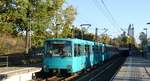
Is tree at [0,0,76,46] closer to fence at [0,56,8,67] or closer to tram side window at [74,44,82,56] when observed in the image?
fence at [0,56,8,67]

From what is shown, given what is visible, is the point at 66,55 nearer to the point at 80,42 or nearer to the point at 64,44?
the point at 64,44

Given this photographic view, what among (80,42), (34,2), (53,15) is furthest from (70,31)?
(80,42)

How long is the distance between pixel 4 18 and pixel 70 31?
44.4 ft

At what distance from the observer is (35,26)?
51156 mm

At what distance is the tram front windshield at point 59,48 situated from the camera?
93.9ft

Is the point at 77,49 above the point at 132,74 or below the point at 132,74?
above

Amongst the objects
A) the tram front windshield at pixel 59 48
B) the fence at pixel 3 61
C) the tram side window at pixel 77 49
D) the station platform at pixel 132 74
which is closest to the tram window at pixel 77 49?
the tram side window at pixel 77 49

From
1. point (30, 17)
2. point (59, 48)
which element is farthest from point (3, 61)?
point (59, 48)

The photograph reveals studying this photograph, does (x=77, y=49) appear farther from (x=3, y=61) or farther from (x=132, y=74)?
(x=3, y=61)

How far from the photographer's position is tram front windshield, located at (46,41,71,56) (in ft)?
93.9

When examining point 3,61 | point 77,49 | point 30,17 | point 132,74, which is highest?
point 30,17

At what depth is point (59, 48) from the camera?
28641 mm

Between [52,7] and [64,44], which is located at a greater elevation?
[52,7]

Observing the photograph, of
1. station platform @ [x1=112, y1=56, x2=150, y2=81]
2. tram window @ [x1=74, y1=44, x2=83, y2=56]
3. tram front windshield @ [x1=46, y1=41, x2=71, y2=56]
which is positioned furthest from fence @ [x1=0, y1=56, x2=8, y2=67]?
tram front windshield @ [x1=46, y1=41, x2=71, y2=56]
